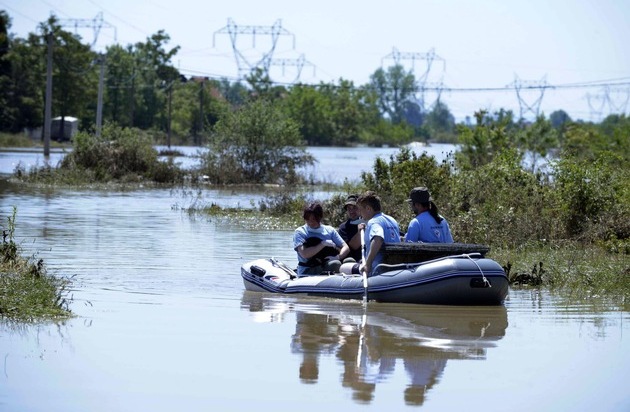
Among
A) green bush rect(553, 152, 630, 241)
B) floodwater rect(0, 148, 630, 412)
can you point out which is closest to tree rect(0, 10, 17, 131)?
green bush rect(553, 152, 630, 241)

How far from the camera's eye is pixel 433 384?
9.34m

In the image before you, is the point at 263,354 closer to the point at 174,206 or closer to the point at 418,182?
the point at 418,182

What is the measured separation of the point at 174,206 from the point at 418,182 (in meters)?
10.1

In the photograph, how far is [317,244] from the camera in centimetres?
1456

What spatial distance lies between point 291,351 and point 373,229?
3036 millimetres

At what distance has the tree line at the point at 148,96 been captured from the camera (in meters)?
90.4

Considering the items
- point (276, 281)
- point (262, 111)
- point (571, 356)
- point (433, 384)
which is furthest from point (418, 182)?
point (262, 111)

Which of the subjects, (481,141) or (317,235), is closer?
(317,235)

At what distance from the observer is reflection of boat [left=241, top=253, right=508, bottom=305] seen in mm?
13422

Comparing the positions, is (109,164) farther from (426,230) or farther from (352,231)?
(426,230)

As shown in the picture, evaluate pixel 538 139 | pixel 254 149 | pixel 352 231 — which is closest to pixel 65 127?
pixel 538 139

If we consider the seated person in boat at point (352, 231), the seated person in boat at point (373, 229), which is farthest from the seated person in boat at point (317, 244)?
the seated person in boat at point (373, 229)

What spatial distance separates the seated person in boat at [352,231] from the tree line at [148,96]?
29731 mm

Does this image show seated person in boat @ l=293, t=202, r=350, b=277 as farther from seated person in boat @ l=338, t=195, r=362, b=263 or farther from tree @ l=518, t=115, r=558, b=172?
tree @ l=518, t=115, r=558, b=172
